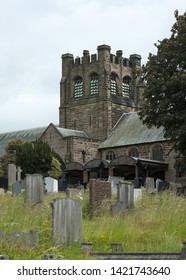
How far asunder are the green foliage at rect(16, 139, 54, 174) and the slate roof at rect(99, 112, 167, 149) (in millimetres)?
8781

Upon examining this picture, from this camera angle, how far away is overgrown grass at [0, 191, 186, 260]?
1276 centimetres

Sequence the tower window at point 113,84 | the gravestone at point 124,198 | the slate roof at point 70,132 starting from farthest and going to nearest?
the tower window at point 113,84 < the slate roof at point 70,132 < the gravestone at point 124,198

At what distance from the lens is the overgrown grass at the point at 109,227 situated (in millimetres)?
12759

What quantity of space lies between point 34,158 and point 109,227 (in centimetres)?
4382

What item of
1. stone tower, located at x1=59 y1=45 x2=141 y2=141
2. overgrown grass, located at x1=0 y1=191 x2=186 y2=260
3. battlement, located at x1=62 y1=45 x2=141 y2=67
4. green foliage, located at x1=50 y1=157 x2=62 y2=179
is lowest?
overgrown grass, located at x1=0 y1=191 x2=186 y2=260

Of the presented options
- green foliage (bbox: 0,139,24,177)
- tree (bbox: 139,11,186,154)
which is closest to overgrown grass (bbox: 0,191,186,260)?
tree (bbox: 139,11,186,154)

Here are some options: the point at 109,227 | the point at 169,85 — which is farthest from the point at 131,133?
the point at 109,227

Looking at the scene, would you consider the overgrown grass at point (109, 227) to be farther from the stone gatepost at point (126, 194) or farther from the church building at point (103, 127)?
the church building at point (103, 127)

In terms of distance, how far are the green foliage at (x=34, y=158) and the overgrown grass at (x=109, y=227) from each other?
39.4m

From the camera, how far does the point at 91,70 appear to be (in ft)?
247

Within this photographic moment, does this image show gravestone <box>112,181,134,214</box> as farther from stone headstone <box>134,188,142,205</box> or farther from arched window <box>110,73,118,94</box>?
arched window <box>110,73,118,94</box>

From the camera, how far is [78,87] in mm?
76500

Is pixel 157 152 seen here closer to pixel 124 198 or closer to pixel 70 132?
pixel 70 132

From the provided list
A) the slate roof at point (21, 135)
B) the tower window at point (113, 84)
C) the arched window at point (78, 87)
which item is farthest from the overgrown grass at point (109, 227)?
the slate roof at point (21, 135)
